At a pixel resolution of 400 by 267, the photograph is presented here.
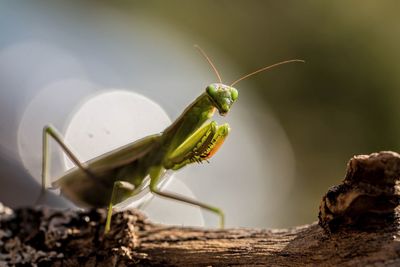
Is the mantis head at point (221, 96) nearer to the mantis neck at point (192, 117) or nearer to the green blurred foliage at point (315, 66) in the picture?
the mantis neck at point (192, 117)

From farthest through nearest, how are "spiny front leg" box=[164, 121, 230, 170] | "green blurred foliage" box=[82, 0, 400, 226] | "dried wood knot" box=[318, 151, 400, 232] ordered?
"green blurred foliage" box=[82, 0, 400, 226], "spiny front leg" box=[164, 121, 230, 170], "dried wood knot" box=[318, 151, 400, 232]

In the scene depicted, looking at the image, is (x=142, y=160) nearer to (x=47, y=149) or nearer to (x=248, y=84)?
(x=47, y=149)

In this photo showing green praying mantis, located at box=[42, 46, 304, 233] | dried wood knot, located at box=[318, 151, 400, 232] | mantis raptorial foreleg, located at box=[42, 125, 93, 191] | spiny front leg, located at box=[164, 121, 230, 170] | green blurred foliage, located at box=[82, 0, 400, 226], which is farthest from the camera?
green blurred foliage, located at box=[82, 0, 400, 226]

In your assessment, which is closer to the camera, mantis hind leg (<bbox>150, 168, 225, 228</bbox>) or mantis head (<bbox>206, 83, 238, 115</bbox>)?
mantis head (<bbox>206, 83, 238, 115</bbox>)

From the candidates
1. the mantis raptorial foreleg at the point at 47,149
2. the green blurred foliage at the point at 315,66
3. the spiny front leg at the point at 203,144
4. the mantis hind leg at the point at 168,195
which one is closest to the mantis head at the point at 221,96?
the spiny front leg at the point at 203,144

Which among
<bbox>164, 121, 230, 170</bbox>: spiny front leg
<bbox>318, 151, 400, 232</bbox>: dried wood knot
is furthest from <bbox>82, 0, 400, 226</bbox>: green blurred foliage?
<bbox>318, 151, 400, 232</bbox>: dried wood knot

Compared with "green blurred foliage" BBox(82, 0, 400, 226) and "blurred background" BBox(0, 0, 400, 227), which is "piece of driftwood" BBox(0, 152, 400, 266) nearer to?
"blurred background" BBox(0, 0, 400, 227)

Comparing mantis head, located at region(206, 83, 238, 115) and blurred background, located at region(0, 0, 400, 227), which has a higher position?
blurred background, located at region(0, 0, 400, 227)
